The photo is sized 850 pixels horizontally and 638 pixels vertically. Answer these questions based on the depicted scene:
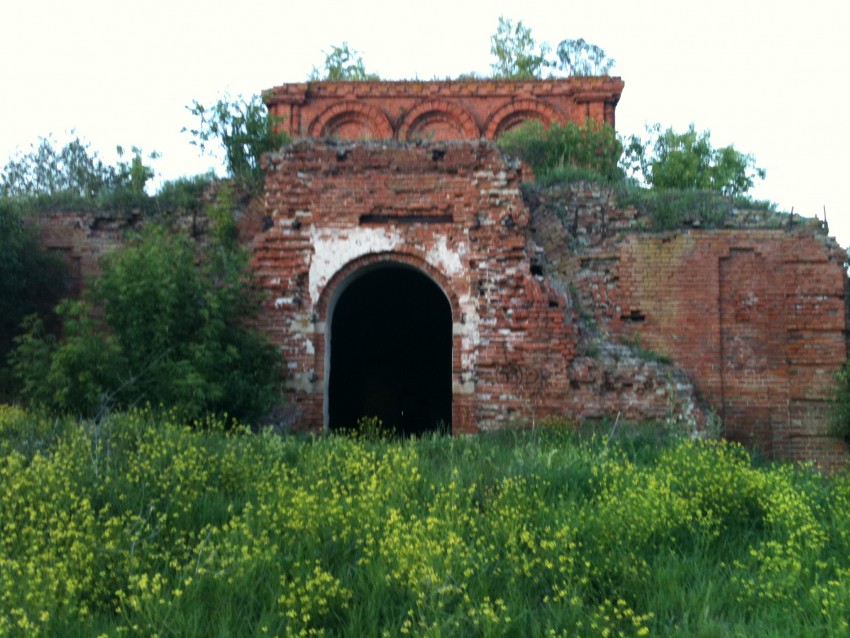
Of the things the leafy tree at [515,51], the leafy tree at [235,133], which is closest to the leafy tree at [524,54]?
the leafy tree at [515,51]

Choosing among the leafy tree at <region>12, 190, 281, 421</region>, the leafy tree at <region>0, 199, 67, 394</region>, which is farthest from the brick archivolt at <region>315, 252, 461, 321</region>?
the leafy tree at <region>0, 199, 67, 394</region>

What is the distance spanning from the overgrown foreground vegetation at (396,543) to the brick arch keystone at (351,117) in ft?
55.0

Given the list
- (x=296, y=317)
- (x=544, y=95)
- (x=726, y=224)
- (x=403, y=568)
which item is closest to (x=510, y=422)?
(x=296, y=317)

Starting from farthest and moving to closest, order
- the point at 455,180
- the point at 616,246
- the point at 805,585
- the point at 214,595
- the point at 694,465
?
the point at 616,246 < the point at 455,180 < the point at 694,465 < the point at 805,585 < the point at 214,595

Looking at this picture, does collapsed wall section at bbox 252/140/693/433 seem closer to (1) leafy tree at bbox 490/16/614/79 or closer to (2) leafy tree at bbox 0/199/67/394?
(2) leafy tree at bbox 0/199/67/394

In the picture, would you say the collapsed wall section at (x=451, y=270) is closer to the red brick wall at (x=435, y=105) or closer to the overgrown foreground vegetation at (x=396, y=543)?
the overgrown foreground vegetation at (x=396, y=543)

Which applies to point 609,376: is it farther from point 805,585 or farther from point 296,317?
point 805,585

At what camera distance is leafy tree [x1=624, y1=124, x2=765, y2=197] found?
2056cm

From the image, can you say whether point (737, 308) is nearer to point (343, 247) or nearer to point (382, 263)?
point (382, 263)

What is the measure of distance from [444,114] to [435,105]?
1.20 feet

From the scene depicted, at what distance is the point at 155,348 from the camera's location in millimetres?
8719

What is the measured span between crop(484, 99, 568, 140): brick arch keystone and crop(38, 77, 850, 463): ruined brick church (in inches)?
462

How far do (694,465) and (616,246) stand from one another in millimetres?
4763

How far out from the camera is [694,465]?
7.03m
